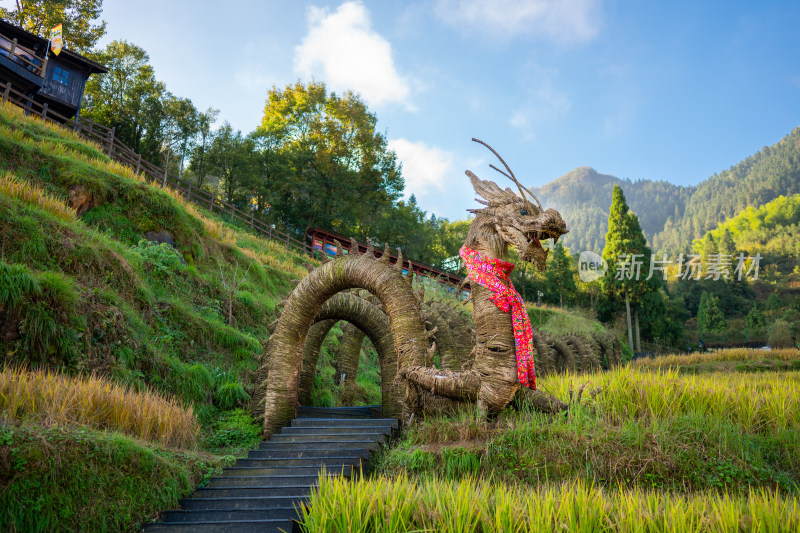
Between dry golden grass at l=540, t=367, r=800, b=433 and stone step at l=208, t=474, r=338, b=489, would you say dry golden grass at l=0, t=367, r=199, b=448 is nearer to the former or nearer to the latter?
stone step at l=208, t=474, r=338, b=489

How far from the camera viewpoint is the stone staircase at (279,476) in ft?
12.4

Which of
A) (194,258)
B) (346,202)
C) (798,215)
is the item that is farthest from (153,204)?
(798,215)

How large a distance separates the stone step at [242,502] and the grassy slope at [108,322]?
0.53 ft

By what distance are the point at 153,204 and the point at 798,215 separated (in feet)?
308

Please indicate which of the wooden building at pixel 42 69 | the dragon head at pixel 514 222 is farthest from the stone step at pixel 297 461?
the wooden building at pixel 42 69

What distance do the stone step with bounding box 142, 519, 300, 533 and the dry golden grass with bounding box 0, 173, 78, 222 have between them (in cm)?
689

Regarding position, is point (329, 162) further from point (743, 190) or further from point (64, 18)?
point (743, 190)

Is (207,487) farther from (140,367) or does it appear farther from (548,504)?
(140,367)

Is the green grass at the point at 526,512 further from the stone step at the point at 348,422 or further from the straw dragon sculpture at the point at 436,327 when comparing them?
the stone step at the point at 348,422

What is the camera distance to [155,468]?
13.6 feet

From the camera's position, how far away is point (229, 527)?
3.69 metres

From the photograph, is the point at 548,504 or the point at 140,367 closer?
the point at 548,504

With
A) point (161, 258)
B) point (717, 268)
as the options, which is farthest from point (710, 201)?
point (161, 258)

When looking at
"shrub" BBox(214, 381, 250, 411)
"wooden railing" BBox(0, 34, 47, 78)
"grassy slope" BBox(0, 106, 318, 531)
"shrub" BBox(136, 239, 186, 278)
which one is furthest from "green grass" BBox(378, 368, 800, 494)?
"wooden railing" BBox(0, 34, 47, 78)
